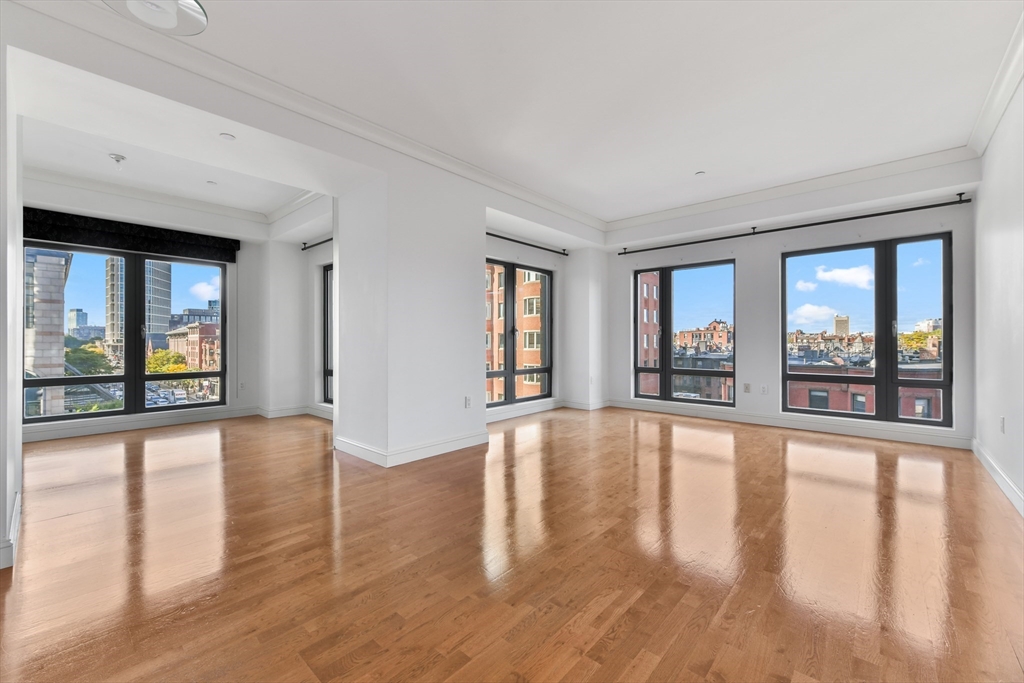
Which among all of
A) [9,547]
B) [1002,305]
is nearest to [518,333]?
[1002,305]

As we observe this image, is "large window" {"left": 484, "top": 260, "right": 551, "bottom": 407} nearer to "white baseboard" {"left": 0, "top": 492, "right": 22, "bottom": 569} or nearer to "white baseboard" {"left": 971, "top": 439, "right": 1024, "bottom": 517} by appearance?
"white baseboard" {"left": 0, "top": 492, "right": 22, "bottom": 569}

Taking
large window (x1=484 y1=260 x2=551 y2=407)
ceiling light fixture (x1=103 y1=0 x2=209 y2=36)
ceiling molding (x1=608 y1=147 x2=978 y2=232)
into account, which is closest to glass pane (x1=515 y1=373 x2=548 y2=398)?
large window (x1=484 y1=260 x2=551 y2=407)

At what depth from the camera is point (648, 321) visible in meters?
7.05

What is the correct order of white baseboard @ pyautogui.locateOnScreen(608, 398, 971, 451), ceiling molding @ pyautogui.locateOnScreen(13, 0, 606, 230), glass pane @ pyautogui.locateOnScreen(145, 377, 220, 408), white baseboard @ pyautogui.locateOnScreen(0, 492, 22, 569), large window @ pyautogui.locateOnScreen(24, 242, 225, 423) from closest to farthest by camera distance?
white baseboard @ pyautogui.locateOnScreen(0, 492, 22, 569), ceiling molding @ pyautogui.locateOnScreen(13, 0, 606, 230), white baseboard @ pyautogui.locateOnScreen(608, 398, 971, 451), large window @ pyautogui.locateOnScreen(24, 242, 225, 423), glass pane @ pyautogui.locateOnScreen(145, 377, 220, 408)

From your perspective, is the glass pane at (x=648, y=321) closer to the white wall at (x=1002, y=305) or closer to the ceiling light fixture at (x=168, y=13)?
the white wall at (x=1002, y=305)

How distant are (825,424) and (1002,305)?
7.87 feet

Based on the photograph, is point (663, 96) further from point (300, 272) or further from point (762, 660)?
point (300, 272)

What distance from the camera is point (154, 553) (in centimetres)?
234

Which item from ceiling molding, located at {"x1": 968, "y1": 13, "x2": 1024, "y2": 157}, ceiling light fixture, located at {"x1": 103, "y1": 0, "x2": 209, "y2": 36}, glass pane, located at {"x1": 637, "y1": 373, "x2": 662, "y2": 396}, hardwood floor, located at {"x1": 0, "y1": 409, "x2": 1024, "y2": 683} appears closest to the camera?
hardwood floor, located at {"x1": 0, "y1": 409, "x2": 1024, "y2": 683}

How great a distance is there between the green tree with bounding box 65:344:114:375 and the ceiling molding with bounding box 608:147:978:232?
725 centimetres

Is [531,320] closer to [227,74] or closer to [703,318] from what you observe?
[703,318]

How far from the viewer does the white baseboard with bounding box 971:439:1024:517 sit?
2893 mm

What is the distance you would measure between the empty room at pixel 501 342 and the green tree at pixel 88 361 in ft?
0.14

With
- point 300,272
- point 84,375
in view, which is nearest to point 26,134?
point 84,375
